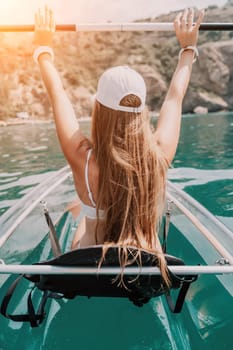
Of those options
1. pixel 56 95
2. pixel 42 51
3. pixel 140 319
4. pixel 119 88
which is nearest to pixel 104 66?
pixel 140 319

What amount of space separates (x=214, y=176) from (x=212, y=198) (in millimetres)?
1720

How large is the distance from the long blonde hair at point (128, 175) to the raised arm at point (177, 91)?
0.34 feet

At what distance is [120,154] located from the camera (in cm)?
149

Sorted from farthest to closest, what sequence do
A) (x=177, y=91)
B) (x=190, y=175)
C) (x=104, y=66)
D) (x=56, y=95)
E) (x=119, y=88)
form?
(x=104, y=66) → (x=190, y=175) → (x=177, y=91) → (x=56, y=95) → (x=119, y=88)

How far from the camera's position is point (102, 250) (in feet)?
4.65

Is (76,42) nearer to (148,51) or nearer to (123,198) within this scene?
(148,51)

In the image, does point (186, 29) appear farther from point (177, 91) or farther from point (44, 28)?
point (44, 28)

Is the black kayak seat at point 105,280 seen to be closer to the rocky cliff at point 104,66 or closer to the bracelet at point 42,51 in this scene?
the bracelet at point 42,51

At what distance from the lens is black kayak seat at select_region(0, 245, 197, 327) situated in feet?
4.68

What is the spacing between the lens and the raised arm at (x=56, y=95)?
1534mm

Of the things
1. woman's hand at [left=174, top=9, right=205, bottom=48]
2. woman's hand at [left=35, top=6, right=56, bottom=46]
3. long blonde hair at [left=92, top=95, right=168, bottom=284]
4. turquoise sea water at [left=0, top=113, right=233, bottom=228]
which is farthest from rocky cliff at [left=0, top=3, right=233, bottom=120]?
long blonde hair at [left=92, top=95, right=168, bottom=284]

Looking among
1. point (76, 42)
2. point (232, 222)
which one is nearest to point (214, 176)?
point (232, 222)

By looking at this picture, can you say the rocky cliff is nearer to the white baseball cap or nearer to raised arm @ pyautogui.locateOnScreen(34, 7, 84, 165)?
raised arm @ pyautogui.locateOnScreen(34, 7, 84, 165)

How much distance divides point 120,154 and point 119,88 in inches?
9.2
